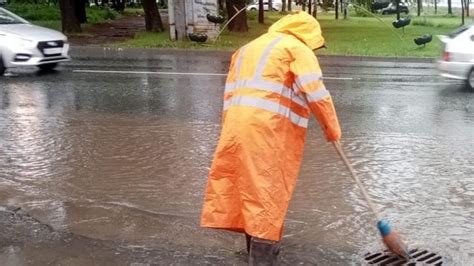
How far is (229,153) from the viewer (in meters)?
3.91

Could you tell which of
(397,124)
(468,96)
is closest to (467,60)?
(468,96)

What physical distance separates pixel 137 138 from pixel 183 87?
4439mm

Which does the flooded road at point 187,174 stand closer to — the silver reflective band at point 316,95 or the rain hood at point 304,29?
the silver reflective band at point 316,95

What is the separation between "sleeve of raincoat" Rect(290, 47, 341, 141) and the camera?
12.4 feet

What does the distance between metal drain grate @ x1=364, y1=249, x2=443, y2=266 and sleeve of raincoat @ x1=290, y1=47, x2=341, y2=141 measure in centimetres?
120

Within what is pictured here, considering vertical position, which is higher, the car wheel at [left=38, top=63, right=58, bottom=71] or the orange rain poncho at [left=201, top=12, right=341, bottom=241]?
the orange rain poncho at [left=201, top=12, right=341, bottom=241]

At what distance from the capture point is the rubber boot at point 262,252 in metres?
3.97

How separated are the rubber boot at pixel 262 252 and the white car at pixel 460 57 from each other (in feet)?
31.5

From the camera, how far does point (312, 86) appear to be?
377cm

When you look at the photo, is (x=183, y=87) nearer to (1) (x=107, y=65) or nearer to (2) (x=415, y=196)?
(1) (x=107, y=65)

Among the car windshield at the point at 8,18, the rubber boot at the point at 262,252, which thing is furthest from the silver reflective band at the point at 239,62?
the car windshield at the point at 8,18

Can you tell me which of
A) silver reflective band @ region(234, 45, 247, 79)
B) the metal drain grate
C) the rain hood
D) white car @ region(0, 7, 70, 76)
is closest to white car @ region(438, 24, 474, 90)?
white car @ region(0, 7, 70, 76)

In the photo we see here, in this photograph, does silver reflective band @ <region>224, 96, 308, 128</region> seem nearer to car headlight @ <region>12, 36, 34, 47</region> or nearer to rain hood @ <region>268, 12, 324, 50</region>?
rain hood @ <region>268, 12, 324, 50</region>

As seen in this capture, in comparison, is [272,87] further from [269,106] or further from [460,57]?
[460,57]
